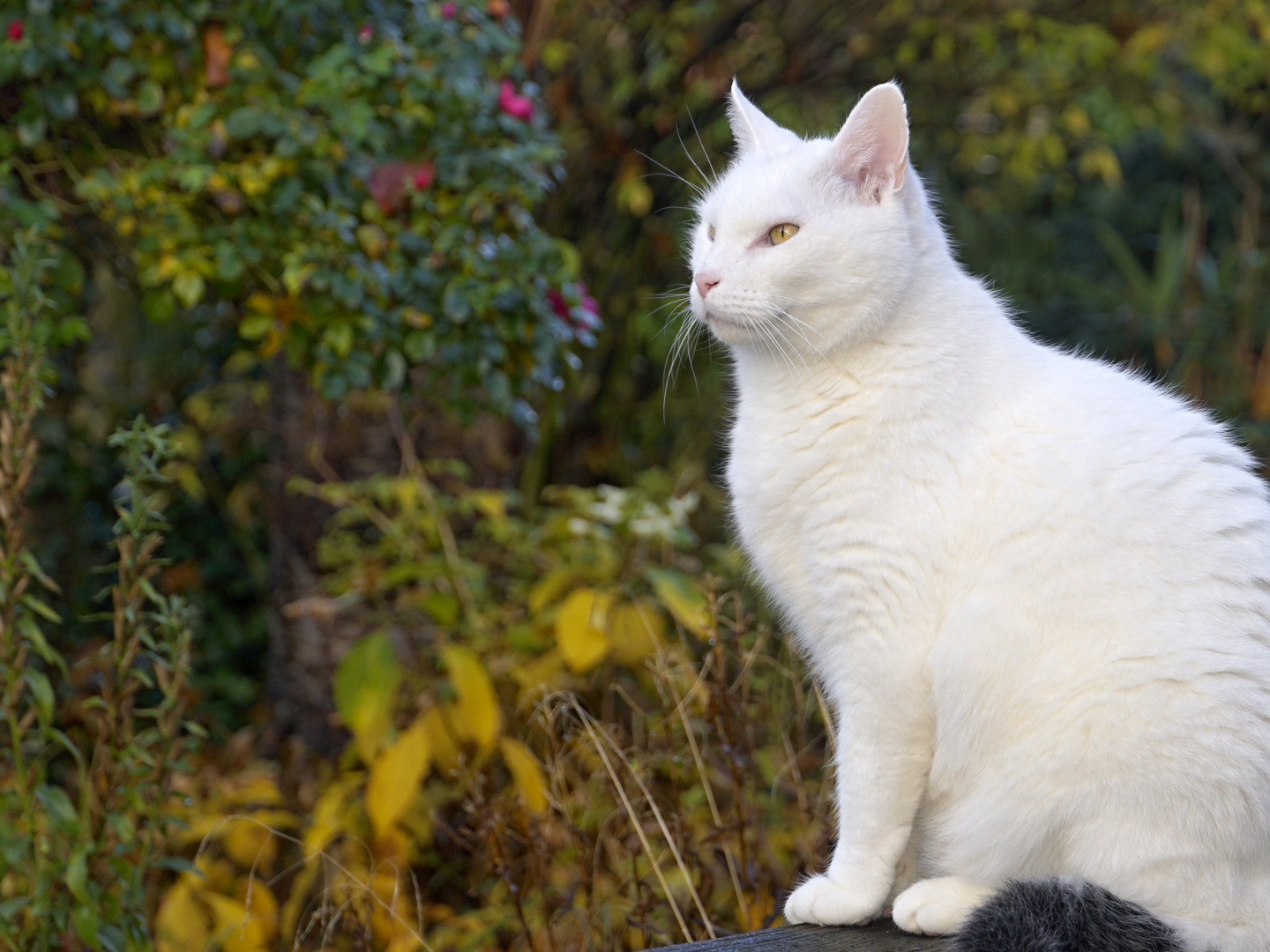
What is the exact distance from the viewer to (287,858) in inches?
127

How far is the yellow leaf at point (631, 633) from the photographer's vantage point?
9.55 ft

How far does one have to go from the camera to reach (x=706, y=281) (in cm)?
190

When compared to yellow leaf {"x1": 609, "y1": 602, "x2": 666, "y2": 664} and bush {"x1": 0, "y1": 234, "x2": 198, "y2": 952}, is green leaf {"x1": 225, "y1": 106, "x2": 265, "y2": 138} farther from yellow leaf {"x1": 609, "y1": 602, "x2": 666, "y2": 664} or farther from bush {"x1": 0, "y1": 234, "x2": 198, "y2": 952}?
yellow leaf {"x1": 609, "y1": 602, "x2": 666, "y2": 664}

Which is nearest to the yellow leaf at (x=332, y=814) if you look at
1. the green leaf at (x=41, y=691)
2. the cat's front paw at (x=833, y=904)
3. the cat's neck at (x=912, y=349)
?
the green leaf at (x=41, y=691)

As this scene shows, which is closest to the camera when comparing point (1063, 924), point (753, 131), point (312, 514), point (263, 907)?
point (1063, 924)

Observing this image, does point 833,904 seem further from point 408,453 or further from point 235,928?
point 408,453

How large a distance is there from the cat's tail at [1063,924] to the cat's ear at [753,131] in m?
1.32

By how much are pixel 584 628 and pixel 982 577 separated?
140 centimetres

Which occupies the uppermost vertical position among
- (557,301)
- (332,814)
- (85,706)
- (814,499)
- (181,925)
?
(814,499)

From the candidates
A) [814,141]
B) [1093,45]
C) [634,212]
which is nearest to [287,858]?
[814,141]

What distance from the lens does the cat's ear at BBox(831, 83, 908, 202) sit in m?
1.78

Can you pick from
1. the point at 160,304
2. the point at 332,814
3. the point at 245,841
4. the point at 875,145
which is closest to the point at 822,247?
the point at 875,145

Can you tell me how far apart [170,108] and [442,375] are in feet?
2.78

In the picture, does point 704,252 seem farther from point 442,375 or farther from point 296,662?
point 296,662
